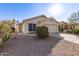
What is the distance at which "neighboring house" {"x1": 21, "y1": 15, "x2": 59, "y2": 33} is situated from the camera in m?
6.18

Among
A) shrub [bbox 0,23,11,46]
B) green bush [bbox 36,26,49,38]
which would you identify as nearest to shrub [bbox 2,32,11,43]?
shrub [bbox 0,23,11,46]

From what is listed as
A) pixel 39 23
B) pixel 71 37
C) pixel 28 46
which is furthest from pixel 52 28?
pixel 28 46

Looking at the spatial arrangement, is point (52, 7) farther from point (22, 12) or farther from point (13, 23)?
point (13, 23)

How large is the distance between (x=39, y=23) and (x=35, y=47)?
87 cm

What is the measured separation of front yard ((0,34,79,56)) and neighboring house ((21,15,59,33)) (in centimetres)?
26

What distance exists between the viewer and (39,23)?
21.0 ft

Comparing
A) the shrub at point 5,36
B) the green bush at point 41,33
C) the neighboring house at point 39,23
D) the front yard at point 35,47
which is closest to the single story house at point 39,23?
the neighboring house at point 39,23

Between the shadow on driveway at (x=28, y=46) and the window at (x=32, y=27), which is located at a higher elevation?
the window at (x=32, y=27)

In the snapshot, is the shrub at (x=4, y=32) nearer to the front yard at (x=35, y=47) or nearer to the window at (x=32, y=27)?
the front yard at (x=35, y=47)

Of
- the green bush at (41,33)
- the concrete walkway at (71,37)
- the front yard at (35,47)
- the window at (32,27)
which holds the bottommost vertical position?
the front yard at (35,47)

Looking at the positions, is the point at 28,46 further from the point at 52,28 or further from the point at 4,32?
the point at 52,28

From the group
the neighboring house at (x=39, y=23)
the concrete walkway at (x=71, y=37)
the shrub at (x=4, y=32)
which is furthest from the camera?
the neighboring house at (x=39, y=23)

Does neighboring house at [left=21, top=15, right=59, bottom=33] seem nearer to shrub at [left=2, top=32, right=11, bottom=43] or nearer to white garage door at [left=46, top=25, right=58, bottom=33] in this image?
white garage door at [left=46, top=25, right=58, bottom=33]

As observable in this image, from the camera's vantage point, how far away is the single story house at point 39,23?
6.17m
